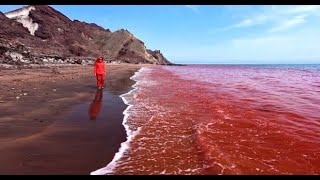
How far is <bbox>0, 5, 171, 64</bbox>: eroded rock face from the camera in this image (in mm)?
35703

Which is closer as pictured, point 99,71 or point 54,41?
point 99,71

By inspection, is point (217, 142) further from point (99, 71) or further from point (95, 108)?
point (99, 71)

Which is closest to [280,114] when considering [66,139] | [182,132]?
[182,132]

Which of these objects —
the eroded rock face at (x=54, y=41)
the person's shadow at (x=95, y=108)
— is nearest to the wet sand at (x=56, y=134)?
the person's shadow at (x=95, y=108)

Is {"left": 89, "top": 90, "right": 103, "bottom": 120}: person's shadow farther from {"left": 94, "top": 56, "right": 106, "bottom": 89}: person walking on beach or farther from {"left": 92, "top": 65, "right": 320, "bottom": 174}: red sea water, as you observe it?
{"left": 94, "top": 56, "right": 106, "bottom": 89}: person walking on beach

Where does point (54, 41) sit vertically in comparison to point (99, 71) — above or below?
→ above

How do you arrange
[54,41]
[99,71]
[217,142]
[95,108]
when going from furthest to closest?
[54,41]
[99,71]
[95,108]
[217,142]

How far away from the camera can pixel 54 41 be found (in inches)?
2186

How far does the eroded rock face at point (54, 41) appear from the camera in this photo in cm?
3570

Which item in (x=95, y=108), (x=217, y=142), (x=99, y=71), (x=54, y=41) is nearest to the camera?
(x=217, y=142)

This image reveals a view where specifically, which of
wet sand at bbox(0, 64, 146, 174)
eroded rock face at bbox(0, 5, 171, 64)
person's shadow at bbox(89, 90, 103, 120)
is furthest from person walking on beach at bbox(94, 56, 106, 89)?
eroded rock face at bbox(0, 5, 171, 64)

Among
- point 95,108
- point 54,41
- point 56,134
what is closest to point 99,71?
point 95,108

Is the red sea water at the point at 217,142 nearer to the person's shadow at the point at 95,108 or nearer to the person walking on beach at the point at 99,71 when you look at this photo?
the person's shadow at the point at 95,108
